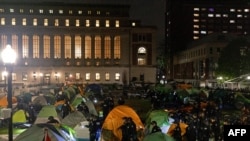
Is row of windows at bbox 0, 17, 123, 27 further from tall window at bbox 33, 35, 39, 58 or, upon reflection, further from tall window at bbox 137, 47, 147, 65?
tall window at bbox 137, 47, 147, 65

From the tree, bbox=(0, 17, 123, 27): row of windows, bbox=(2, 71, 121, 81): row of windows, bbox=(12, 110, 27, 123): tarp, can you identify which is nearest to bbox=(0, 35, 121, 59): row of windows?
bbox=(0, 17, 123, 27): row of windows

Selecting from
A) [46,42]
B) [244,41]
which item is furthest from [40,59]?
[244,41]

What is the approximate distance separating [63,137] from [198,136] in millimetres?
5394

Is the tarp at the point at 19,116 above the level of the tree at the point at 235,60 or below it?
below

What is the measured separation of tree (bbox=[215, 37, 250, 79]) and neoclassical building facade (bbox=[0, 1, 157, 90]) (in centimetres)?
4228

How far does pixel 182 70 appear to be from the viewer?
148375 mm

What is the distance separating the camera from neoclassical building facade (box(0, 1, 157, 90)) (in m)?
122

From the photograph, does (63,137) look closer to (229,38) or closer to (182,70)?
(229,38)

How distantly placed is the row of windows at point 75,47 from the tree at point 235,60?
46.1m

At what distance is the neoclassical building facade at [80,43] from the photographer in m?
122

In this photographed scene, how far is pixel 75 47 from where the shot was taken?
125 meters

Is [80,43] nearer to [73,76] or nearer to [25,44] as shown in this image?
[73,76]

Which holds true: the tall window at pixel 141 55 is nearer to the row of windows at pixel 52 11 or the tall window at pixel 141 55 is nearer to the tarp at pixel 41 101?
the row of windows at pixel 52 11

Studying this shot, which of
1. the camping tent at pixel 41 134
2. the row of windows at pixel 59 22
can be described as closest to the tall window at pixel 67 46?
the row of windows at pixel 59 22
